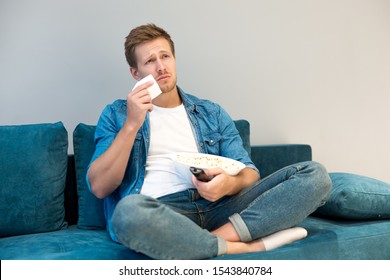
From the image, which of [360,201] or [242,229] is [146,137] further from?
[360,201]

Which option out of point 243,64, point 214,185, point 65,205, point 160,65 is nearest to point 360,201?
point 214,185

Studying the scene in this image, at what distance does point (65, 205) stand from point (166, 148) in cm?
54

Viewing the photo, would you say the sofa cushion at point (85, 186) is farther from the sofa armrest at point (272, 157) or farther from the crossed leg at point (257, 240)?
the sofa armrest at point (272, 157)

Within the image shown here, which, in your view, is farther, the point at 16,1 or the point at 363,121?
the point at 363,121

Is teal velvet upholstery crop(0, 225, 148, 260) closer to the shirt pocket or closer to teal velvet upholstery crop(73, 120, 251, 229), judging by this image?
teal velvet upholstery crop(73, 120, 251, 229)

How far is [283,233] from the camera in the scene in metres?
1.44

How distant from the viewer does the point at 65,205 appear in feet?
6.38

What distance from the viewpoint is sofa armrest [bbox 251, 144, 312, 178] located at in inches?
85.5

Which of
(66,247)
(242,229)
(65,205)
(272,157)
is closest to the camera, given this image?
(242,229)

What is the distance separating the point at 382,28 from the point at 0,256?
7.53ft

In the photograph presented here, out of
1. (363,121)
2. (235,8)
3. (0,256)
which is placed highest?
(235,8)
